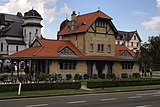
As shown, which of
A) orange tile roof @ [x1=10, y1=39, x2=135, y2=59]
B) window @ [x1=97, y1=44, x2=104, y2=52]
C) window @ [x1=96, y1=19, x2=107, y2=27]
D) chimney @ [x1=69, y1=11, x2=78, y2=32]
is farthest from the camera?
chimney @ [x1=69, y1=11, x2=78, y2=32]

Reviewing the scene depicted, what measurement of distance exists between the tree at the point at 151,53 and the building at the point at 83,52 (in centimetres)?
774

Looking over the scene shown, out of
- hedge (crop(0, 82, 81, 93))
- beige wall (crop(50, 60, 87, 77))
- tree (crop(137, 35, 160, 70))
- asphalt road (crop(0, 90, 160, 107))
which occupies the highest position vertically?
tree (crop(137, 35, 160, 70))

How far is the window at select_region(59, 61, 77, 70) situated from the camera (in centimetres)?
4584

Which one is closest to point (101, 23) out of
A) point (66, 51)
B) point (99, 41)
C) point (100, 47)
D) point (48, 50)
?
point (99, 41)

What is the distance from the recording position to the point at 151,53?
141ft

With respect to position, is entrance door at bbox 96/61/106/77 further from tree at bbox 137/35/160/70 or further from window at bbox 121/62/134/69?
tree at bbox 137/35/160/70

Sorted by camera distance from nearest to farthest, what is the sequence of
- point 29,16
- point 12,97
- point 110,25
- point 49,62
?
point 12,97 → point 49,62 → point 110,25 → point 29,16

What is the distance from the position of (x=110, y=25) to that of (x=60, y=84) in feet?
84.3

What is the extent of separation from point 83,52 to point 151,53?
11.8 m

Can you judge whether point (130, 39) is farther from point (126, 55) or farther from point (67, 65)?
point (67, 65)

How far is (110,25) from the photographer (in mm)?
52875

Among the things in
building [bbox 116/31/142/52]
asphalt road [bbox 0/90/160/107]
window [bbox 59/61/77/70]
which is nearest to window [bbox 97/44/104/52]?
window [bbox 59/61/77/70]

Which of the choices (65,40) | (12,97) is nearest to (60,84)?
(12,97)

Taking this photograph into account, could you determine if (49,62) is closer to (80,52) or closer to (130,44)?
(80,52)
